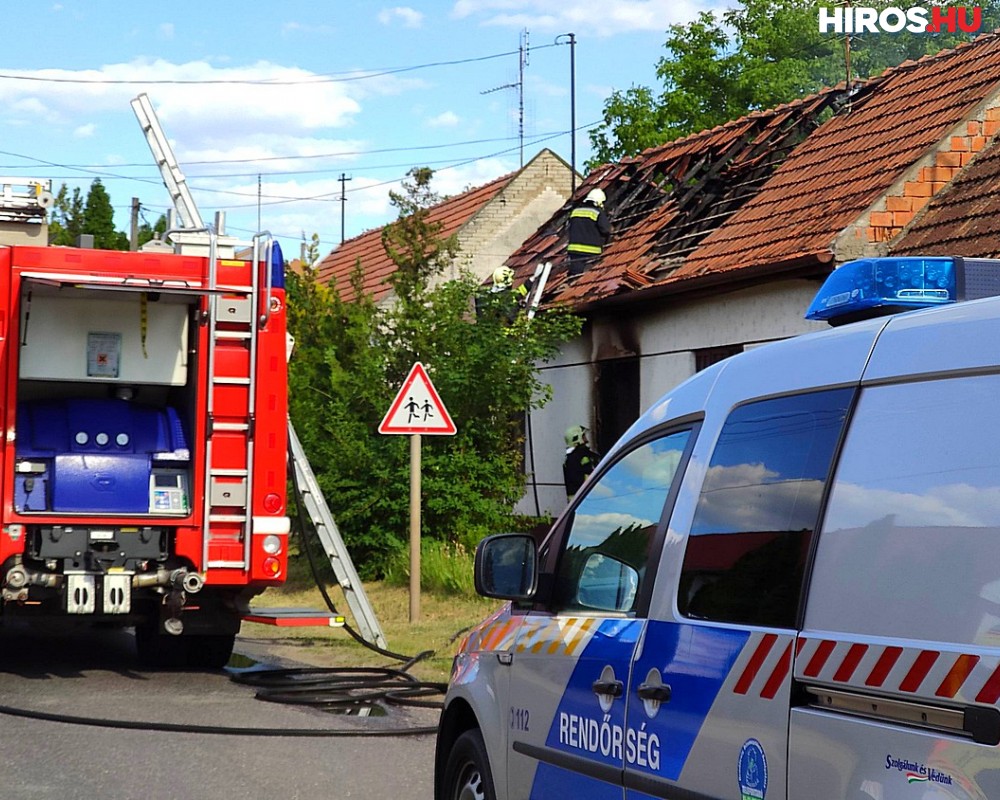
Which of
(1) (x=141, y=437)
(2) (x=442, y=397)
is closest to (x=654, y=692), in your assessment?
(1) (x=141, y=437)

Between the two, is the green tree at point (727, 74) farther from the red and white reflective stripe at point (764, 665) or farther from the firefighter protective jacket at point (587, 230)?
the red and white reflective stripe at point (764, 665)

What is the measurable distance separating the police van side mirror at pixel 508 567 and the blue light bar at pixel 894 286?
4.42ft

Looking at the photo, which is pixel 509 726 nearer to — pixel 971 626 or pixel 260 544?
pixel 971 626

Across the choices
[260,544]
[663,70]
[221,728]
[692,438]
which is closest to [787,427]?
[692,438]

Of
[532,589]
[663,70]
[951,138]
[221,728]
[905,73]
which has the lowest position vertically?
[221,728]

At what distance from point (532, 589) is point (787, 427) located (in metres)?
1.39

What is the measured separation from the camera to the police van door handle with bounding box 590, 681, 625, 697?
163 inches

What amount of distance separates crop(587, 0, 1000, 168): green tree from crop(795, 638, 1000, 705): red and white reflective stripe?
4053 centimetres

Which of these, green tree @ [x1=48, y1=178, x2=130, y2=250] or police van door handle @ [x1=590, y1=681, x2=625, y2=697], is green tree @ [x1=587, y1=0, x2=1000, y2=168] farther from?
police van door handle @ [x1=590, y1=681, x2=625, y2=697]

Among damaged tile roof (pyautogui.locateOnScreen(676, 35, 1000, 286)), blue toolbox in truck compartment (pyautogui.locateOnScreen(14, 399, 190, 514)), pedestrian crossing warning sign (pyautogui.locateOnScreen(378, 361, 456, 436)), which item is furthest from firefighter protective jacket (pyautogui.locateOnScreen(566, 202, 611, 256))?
blue toolbox in truck compartment (pyautogui.locateOnScreen(14, 399, 190, 514))

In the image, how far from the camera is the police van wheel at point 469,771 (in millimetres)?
5172

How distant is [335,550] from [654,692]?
28.2 feet

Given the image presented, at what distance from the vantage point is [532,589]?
4812mm

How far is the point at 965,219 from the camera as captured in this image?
1440 centimetres
